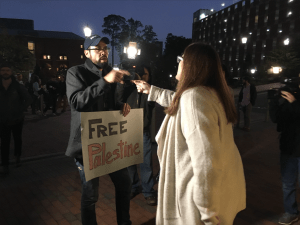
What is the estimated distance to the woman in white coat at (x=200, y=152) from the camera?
1.36 metres

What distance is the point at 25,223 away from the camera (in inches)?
114

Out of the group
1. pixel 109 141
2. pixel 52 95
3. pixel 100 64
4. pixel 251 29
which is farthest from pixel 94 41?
pixel 251 29

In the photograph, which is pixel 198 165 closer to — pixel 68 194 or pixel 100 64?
pixel 100 64

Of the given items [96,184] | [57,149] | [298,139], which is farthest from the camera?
[57,149]

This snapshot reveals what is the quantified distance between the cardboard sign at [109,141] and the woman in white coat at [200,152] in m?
0.82

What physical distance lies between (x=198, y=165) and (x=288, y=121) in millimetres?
2116

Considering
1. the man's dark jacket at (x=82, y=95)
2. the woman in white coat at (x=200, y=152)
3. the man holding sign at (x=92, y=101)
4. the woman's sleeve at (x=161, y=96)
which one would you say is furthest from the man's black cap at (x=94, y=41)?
the woman in white coat at (x=200, y=152)

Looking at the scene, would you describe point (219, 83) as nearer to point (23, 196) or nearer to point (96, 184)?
point (96, 184)

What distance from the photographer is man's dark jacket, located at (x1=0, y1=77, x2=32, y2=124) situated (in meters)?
4.24

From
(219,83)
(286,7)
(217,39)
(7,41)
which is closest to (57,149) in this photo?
(219,83)

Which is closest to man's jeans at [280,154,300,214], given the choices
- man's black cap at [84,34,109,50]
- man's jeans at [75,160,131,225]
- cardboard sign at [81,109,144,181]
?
cardboard sign at [81,109,144,181]

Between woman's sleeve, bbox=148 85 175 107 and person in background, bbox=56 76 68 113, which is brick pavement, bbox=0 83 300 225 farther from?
person in background, bbox=56 76 68 113

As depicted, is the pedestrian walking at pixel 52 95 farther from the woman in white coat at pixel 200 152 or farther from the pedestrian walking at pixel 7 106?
the woman in white coat at pixel 200 152

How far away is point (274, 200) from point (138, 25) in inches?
2281
